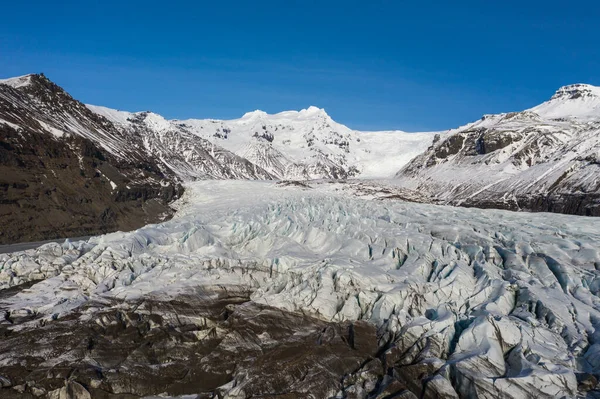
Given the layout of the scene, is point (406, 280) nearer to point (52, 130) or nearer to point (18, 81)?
point (52, 130)

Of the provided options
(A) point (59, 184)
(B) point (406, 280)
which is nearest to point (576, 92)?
(A) point (59, 184)

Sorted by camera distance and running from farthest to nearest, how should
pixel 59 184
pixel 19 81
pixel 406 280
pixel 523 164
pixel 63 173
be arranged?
pixel 19 81 → pixel 523 164 → pixel 63 173 → pixel 59 184 → pixel 406 280

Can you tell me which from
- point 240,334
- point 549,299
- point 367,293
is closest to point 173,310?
point 240,334

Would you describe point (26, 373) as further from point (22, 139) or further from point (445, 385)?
point (22, 139)

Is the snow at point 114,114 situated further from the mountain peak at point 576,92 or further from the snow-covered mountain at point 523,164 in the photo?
the mountain peak at point 576,92

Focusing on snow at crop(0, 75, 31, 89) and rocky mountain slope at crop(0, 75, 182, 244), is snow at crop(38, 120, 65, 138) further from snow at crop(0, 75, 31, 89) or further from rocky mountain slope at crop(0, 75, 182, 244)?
snow at crop(0, 75, 31, 89)

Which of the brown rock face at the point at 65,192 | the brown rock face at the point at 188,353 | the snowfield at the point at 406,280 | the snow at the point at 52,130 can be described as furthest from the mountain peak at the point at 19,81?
the brown rock face at the point at 188,353

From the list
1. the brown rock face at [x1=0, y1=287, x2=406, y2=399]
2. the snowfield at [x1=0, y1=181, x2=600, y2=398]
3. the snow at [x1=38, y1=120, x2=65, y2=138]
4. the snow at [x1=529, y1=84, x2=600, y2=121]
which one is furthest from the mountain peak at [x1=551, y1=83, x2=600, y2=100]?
the brown rock face at [x1=0, y1=287, x2=406, y2=399]
